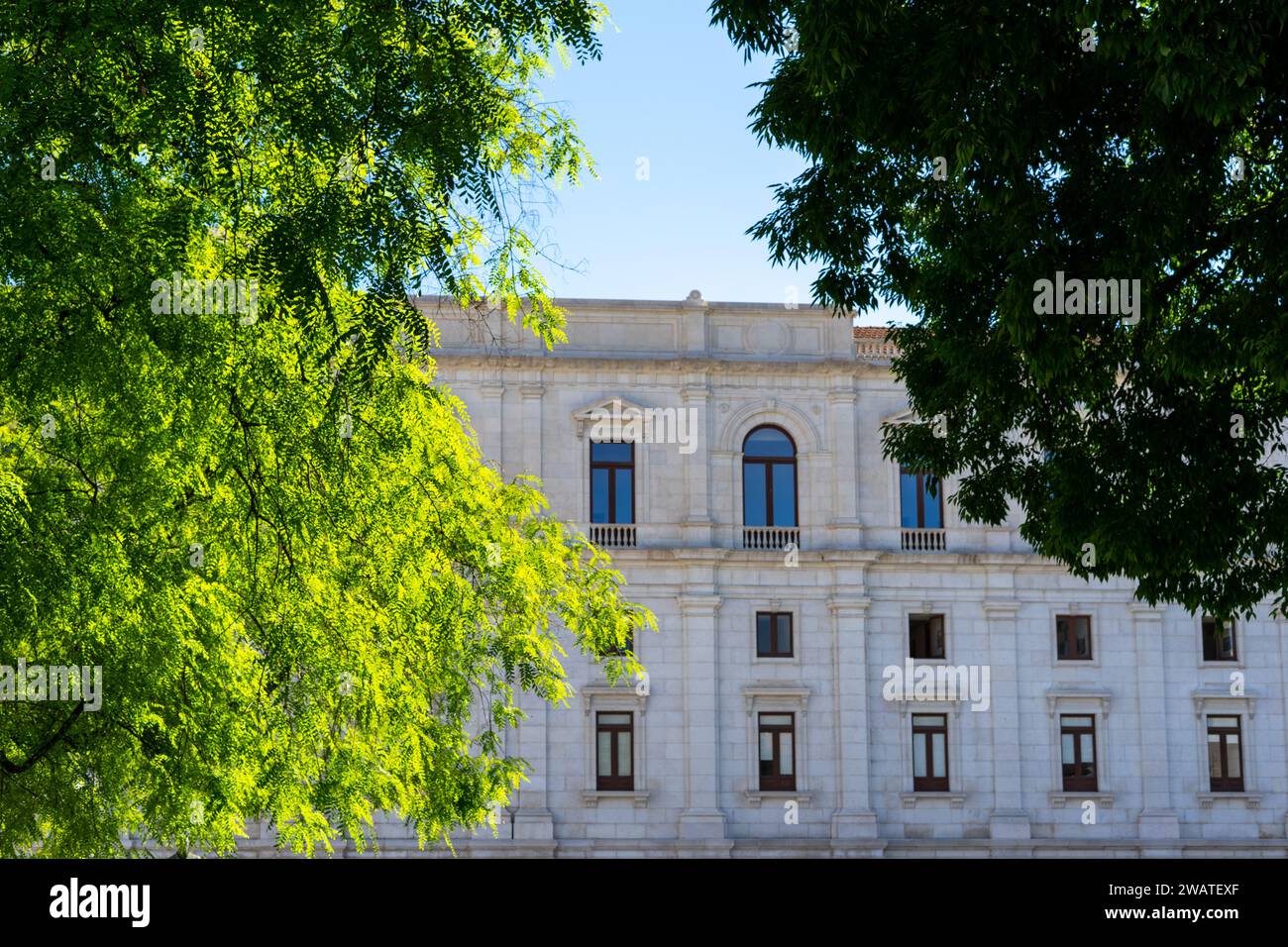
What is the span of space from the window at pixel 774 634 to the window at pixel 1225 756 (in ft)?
36.2

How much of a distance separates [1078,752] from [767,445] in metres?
11.0

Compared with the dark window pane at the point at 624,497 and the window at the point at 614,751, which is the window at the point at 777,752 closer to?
the window at the point at 614,751

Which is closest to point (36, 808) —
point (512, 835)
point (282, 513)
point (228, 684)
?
point (228, 684)

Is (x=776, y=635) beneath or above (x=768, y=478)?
beneath

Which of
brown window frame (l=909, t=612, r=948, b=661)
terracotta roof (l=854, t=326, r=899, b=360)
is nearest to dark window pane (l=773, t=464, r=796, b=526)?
terracotta roof (l=854, t=326, r=899, b=360)

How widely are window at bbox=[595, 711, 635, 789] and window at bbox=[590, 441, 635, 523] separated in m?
5.02

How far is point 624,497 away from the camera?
41062mm

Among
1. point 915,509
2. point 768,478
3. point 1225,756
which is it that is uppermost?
point 768,478

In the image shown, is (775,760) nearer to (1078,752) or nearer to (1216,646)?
(1078,752)

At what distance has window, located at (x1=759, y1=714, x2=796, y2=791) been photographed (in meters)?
39.9

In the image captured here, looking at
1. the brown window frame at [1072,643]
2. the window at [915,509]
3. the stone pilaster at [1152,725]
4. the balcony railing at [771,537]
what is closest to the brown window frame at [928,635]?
the window at [915,509]

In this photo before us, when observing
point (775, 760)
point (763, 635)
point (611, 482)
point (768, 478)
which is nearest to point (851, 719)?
point (775, 760)

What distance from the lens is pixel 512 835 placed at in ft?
127
